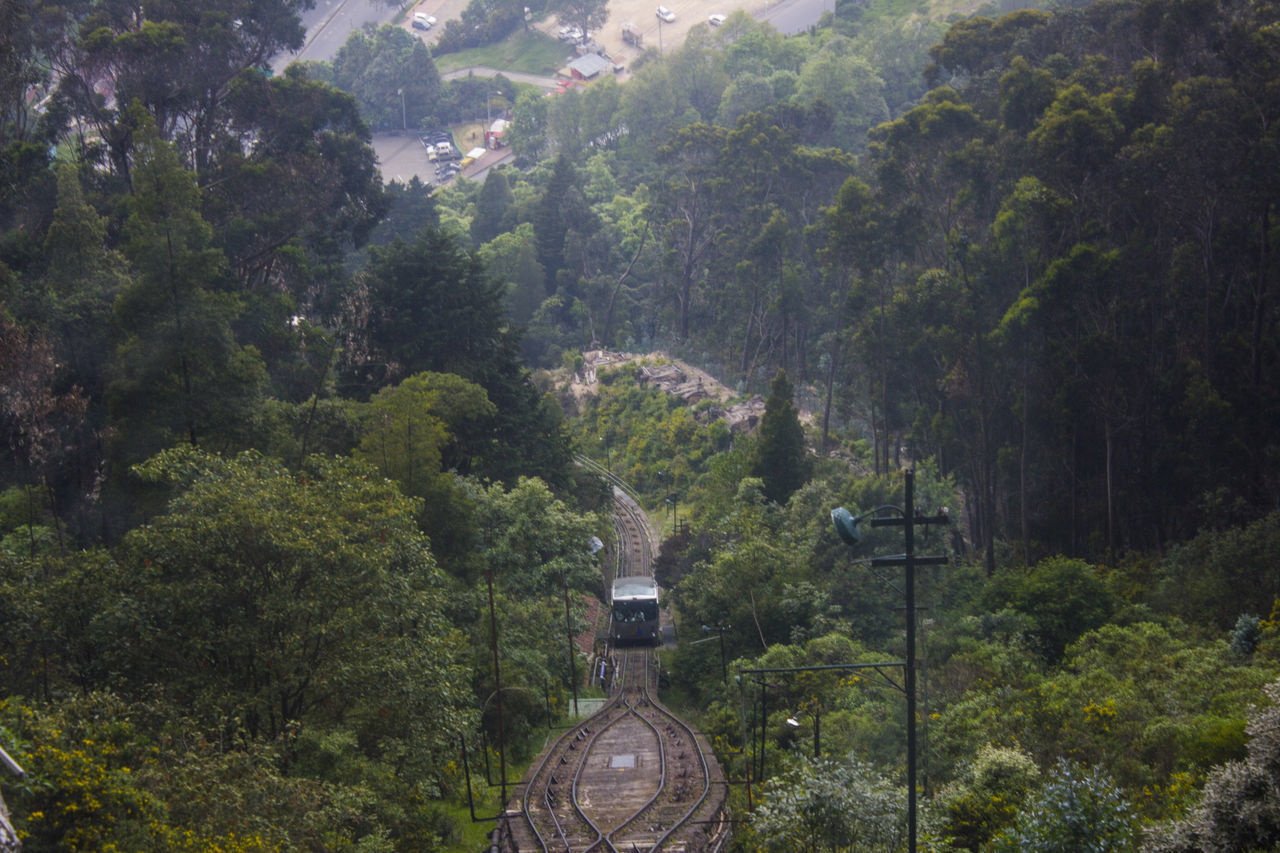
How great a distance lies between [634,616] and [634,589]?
87cm

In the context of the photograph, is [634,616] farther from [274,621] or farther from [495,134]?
[495,134]

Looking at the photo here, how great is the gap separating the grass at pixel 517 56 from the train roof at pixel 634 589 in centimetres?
9175

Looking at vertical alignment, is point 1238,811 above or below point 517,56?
below

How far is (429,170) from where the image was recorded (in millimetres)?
99750

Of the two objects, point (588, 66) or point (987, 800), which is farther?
point (588, 66)

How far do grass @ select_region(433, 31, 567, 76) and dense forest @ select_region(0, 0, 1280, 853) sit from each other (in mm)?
69894

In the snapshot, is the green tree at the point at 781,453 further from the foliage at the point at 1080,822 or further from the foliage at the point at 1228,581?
Answer: the foliage at the point at 1080,822

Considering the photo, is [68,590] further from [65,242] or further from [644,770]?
[65,242]

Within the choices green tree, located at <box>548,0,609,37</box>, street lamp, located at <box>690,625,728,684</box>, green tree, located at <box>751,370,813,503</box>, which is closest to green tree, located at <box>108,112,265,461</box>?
street lamp, located at <box>690,625,728,684</box>

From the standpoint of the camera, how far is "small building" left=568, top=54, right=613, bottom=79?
372ft

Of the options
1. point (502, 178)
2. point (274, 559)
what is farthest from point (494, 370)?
point (502, 178)

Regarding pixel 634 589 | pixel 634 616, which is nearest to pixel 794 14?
pixel 634 589

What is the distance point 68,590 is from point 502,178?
65.9 m

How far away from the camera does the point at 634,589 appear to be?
34312mm
